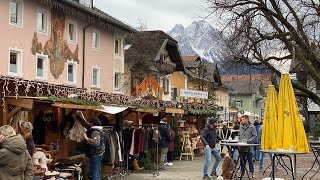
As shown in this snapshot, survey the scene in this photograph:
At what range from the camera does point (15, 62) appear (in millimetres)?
23719

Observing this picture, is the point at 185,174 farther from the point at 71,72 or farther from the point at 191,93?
the point at 71,72

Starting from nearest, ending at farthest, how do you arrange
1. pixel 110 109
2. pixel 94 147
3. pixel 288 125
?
pixel 288 125 < pixel 94 147 < pixel 110 109

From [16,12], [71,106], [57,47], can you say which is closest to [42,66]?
[57,47]

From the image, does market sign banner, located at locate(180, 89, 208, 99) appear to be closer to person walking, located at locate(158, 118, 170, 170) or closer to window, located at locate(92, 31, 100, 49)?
person walking, located at locate(158, 118, 170, 170)

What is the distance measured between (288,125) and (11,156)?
18.6 ft

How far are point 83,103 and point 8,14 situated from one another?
38.6 feet

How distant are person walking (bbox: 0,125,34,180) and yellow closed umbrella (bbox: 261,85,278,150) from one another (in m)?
5.43

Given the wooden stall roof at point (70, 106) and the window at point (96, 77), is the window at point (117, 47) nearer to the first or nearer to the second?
the window at point (96, 77)

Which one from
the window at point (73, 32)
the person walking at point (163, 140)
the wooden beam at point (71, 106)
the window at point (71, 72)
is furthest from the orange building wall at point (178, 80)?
the wooden beam at point (71, 106)

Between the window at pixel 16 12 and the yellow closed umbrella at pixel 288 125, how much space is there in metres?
16.2

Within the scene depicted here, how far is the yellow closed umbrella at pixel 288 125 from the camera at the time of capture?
10266 mm

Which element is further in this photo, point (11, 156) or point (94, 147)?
point (94, 147)

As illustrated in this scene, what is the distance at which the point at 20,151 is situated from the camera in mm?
7289

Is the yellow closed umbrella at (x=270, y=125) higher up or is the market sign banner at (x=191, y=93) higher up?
the market sign banner at (x=191, y=93)
